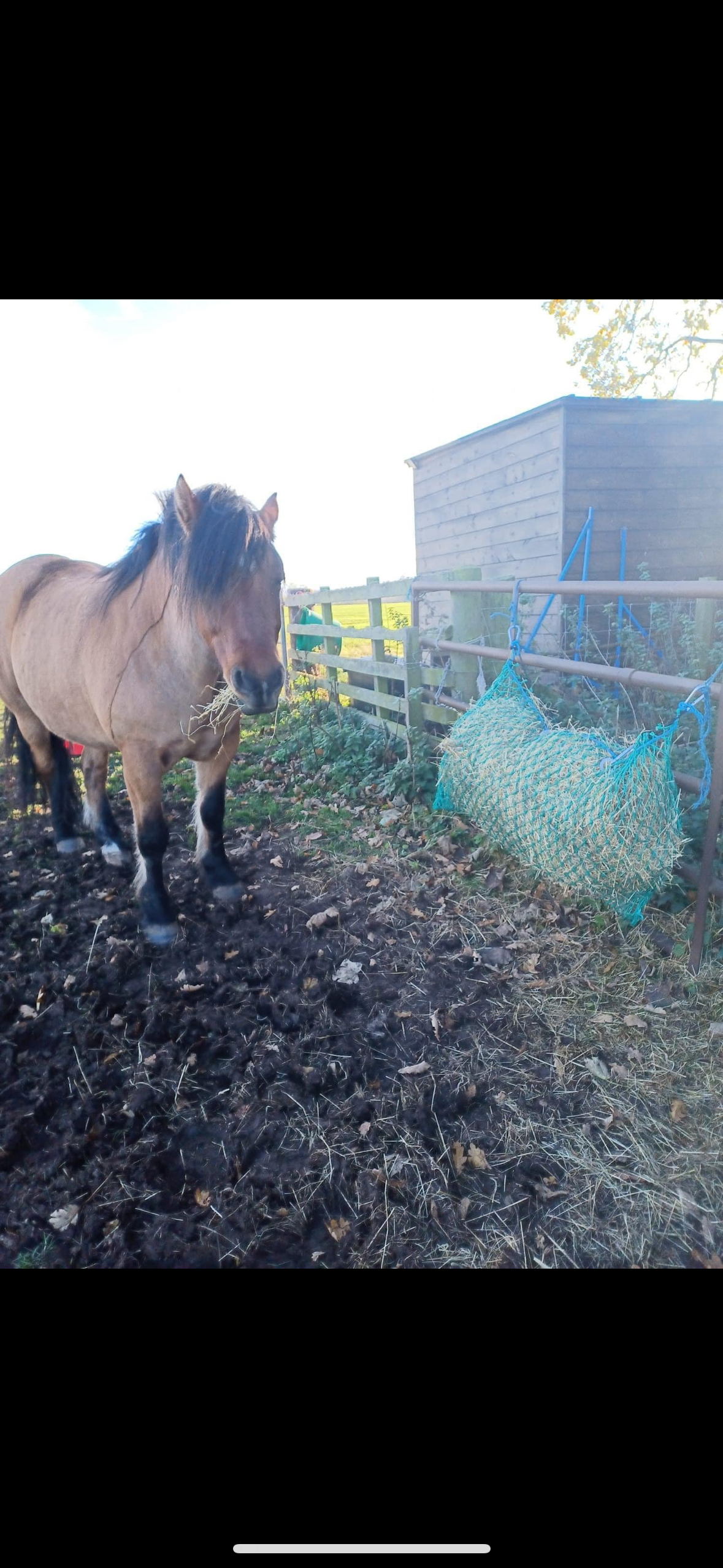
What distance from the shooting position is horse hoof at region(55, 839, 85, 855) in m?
4.13

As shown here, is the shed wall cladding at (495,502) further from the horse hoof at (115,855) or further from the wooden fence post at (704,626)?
the horse hoof at (115,855)

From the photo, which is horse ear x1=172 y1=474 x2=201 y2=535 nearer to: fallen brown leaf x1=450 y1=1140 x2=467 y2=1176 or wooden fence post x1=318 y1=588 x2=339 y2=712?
fallen brown leaf x1=450 y1=1140 x2=467 y2=1176

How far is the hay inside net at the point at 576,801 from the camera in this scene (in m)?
2.54

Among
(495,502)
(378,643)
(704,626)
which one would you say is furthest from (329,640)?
(704,626)

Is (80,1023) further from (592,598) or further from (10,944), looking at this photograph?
(592,598)

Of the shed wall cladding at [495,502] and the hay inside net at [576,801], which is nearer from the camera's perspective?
the hay inside net at [576,801]

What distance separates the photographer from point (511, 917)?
3.19 m

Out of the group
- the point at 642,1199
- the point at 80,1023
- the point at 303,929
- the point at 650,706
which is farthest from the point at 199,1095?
the point at 650,706

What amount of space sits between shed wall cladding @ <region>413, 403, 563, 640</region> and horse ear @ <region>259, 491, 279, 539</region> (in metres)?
3.82

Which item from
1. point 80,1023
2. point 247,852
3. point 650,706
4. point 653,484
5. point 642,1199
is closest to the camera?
point 642,1199

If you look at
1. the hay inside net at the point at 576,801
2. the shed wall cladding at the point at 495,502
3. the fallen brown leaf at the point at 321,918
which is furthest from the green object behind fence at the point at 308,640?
the fallen brown leaf at the point at 321,918

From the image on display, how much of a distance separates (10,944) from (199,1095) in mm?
1424

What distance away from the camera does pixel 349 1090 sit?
2.24 m

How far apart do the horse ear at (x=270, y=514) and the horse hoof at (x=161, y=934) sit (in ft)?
5.94
